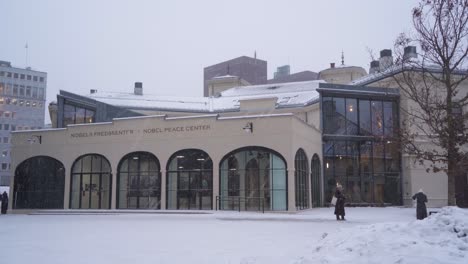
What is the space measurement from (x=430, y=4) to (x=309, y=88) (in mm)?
21645

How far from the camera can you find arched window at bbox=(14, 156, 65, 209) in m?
32.7

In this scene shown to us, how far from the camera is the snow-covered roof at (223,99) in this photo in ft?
→ 131

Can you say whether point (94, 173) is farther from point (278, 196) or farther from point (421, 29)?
point (421, 29)

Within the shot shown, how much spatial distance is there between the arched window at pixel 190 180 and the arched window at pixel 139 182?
94cm

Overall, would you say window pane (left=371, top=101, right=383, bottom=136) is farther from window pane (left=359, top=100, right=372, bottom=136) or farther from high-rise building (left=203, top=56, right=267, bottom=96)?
high-rise building (left=203, top=56, right=267, bottom=96)

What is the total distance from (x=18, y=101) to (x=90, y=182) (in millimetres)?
96007

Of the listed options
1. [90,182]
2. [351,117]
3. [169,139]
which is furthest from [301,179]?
[90,182]

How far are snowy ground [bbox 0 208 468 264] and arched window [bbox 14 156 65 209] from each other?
46.5 ft

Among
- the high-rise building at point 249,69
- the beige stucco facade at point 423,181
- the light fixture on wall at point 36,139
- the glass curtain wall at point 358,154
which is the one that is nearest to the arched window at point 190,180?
the glass curtain wall at point 358,154

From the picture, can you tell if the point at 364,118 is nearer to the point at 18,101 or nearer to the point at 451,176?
the point at 451,176

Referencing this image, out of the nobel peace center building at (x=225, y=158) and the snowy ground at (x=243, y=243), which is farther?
the nobel peace center building at (x=225, y=158)

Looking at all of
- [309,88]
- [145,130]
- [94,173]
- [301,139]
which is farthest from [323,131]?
[94,173]

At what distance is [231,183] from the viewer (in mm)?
28547

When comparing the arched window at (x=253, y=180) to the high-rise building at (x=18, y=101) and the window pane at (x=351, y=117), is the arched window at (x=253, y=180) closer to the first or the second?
the window pane at (x=351, y=117)
